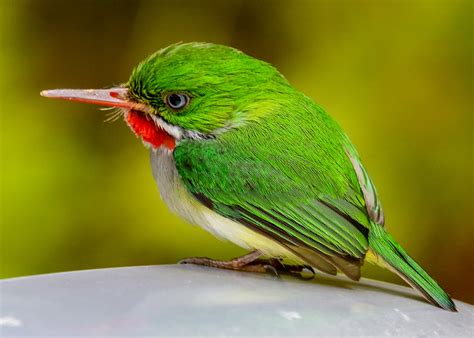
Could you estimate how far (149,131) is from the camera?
2551mm

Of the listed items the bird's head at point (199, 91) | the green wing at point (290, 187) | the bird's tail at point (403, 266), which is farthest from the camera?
the bird's head at point (199, 91)

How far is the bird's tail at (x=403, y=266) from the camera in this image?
2137 millimetres

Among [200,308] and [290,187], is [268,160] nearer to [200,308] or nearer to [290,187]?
[290,187]

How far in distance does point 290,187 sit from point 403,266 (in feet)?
1.04

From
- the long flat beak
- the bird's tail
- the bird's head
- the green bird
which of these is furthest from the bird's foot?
the long flat beak

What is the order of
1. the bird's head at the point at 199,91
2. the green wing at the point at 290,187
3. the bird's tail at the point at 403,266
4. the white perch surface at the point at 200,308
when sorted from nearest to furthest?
the white perch surface at the point at 200,308
the bird's tail at the point at 403,266
the green wing at the point at 290,187
the bird's head at the point at 199,91

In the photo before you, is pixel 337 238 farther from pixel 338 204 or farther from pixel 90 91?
pixel 90 91

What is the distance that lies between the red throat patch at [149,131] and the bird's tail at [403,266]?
0.57 meters

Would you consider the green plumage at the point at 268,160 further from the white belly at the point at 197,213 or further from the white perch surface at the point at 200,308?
the white perch surface at the point at 200,308

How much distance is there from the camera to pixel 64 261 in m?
3.27

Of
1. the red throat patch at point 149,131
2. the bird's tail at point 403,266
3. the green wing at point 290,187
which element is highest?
the red throat patch at point 149,131

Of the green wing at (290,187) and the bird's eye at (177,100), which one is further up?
the bird's eye at (177,100)

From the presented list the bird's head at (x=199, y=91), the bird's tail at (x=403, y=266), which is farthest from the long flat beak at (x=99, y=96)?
the bird's tail at (x=403, y=266)

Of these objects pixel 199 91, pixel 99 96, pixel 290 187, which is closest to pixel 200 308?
pixel 290 187
